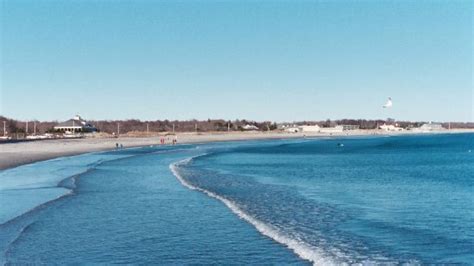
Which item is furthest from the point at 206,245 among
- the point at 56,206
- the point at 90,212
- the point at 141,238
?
the point at 56,206

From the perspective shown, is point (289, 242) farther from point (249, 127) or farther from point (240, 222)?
point (249, 127)

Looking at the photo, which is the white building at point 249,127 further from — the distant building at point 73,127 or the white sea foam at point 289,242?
the white sea foam at point 289,242

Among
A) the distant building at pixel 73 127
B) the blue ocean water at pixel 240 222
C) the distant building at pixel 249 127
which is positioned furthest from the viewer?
the distant building at pixel 249 127

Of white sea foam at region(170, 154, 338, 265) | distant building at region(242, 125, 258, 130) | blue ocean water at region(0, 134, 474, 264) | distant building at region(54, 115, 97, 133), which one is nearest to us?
white sea foam at region(170, 154, 338, 265)

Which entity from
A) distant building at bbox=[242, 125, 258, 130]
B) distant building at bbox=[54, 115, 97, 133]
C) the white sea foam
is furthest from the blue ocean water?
distant building at bbox=[242, 125, 258, 130]

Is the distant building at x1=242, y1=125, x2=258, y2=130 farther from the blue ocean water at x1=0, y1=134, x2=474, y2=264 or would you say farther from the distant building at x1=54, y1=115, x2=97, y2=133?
the blue ocean water at x1=0, y1=134, x2=474, y2=264

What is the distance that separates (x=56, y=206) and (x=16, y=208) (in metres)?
1.31

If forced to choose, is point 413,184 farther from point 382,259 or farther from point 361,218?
point 382,259

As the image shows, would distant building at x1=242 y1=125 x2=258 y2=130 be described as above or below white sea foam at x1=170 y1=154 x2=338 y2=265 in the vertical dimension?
above

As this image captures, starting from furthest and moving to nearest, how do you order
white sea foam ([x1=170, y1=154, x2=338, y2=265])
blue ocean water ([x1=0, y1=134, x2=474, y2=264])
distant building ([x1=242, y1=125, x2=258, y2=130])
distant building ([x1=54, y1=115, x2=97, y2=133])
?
distant building ([x1=242, y1=125, x2=258, y2=130])
distant building ([x1=54, y1=115, x2=97, y2=133])
blue ocean water ([x1=0, y1=134, x2=474, y2=264])
white sea foam ([x1=170, y1=154, x2=338, y2=265])

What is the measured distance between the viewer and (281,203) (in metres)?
19.9

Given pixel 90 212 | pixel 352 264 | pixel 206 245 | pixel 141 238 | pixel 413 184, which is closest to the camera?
pixel 352 264

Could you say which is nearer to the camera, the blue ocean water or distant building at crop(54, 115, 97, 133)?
the blue ocean water

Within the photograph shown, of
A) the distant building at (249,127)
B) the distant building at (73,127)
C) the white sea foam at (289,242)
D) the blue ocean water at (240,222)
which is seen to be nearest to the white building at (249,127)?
the distant building at (249,127)
